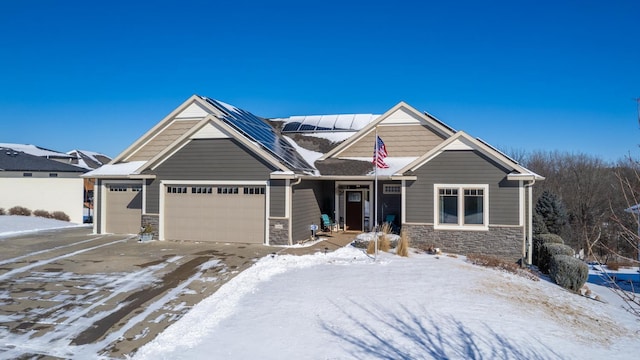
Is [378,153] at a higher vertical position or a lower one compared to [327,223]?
higher

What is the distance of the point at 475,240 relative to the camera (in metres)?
15.5

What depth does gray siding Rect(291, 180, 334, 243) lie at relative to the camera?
55.3 ft

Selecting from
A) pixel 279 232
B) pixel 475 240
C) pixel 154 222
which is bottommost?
pixel 475 240

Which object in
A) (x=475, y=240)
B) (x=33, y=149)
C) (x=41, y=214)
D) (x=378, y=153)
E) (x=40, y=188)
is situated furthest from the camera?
(x=33, y=149)

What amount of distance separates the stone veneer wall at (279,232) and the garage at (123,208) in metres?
6.52

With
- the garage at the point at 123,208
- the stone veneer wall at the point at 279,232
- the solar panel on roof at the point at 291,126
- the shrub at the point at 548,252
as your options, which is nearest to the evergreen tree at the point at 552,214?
the shrub at the point at 548,252

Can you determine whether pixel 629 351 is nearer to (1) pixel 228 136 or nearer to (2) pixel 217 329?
(2) pixel 217 329

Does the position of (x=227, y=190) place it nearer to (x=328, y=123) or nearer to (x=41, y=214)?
(x=328, y=123)

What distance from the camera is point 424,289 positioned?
1070 centimetres

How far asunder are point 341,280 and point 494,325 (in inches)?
153

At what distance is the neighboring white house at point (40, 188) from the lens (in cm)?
2873

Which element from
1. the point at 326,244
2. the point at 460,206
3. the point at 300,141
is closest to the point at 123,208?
the point at 300,141

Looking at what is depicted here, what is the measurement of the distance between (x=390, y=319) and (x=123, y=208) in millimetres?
14674

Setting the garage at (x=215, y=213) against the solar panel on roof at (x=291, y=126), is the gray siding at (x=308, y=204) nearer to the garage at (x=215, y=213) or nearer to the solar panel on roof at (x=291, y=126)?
the garage at (x=215, y=213)
